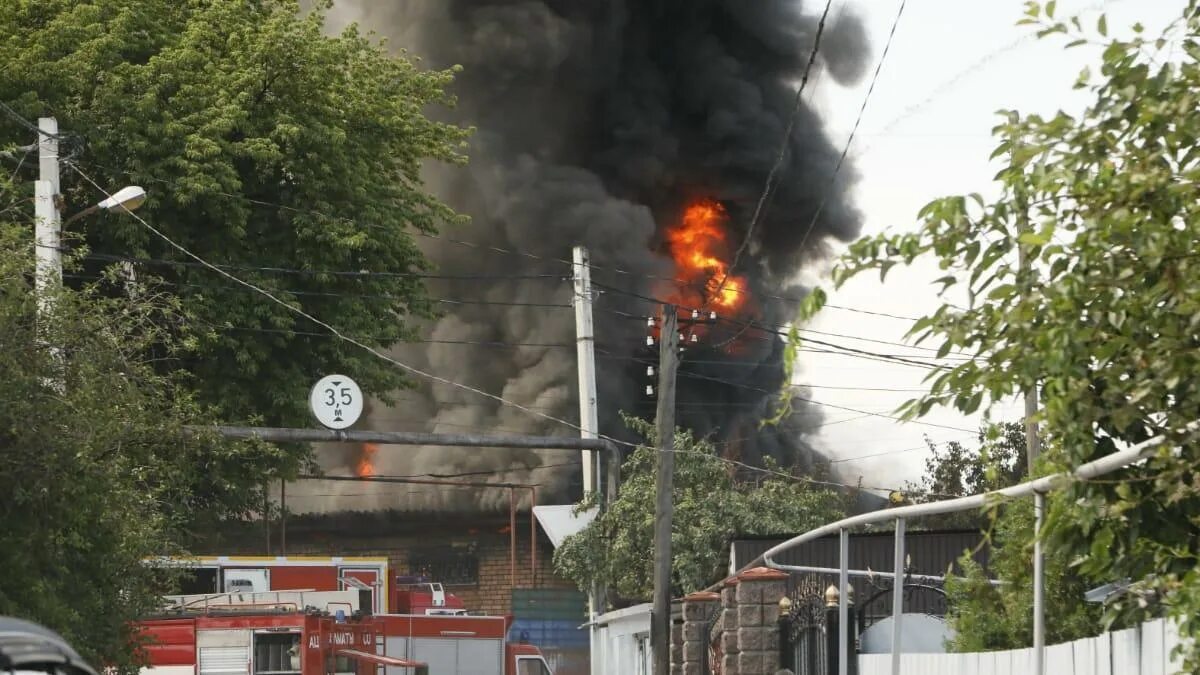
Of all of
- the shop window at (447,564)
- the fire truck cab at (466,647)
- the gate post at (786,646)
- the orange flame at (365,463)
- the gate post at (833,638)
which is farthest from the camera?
the orange flame at (365,463)

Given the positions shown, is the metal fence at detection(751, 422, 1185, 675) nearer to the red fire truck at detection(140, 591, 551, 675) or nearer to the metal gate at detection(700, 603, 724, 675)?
the metal gate at detection(700, 603, 724, 675)

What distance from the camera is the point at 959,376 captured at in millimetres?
6535

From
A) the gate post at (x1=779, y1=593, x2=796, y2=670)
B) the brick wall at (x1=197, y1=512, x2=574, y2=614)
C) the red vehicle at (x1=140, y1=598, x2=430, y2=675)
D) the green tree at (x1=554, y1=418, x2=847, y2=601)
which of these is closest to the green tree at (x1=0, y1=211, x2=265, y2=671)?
the gate post at (x1=779, y1=593, x2=796, y2=670)

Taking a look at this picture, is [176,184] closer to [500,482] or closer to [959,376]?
[500,482]

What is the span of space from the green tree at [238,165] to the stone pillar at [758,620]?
54.4ft

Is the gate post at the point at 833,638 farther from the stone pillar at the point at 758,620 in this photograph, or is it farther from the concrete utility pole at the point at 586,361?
the concrete utility pole at the point at 586,361

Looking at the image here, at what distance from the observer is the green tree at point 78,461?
1617 cm

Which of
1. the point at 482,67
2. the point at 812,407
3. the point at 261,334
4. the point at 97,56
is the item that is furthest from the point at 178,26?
the point at 812,407

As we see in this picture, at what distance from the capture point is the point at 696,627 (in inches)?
1009

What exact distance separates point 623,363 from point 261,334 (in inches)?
942

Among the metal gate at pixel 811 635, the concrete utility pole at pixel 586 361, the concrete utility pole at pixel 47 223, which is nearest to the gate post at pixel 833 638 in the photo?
the metal gate at pixel 811 635

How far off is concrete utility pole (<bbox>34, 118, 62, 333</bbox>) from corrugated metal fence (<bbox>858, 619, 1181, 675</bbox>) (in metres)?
10.1

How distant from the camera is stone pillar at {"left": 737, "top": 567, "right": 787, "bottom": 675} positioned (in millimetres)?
19359

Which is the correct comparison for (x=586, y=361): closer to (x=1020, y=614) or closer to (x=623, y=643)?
(x=623, y=643)
